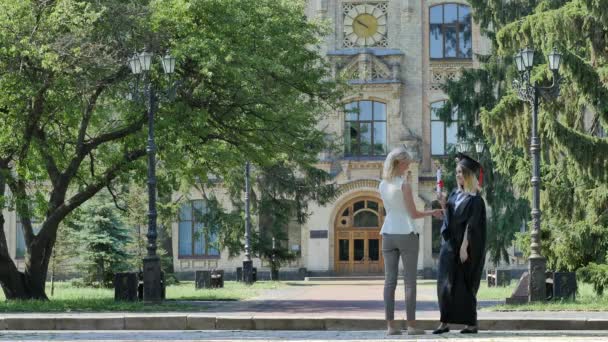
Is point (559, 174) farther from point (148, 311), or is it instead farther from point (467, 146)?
point (467, 146)

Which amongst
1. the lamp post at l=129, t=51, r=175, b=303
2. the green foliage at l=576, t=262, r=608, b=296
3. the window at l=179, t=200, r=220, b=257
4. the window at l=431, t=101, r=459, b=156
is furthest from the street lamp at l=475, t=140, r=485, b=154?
the lamp post at l=129, t=51, r=175, b=303

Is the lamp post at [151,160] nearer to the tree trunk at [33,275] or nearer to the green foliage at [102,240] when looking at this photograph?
the tree trunk at [33,275]

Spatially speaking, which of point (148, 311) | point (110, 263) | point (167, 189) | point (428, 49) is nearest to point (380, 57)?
point (428, 49)

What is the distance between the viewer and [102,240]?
4200 cm

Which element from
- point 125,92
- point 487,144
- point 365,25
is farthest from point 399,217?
point 365,25

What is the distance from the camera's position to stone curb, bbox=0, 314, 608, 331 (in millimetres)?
16344

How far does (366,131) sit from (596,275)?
29753mm

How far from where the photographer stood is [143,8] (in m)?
25.6

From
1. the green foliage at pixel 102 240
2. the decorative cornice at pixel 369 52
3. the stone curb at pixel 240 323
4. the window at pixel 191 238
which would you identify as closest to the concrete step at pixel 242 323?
the stone curb at pixel 240 323

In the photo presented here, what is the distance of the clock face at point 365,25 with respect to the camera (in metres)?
54.1

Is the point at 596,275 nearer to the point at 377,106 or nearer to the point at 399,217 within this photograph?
the point at 399,217

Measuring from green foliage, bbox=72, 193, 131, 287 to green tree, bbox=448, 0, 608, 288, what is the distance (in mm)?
16918

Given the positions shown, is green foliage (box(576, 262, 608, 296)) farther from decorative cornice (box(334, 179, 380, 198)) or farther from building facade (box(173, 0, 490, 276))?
decorative cornice (box(334, 179, 380, 198))

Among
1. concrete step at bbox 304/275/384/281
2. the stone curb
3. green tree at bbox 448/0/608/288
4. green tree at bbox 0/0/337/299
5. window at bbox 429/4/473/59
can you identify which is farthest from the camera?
window at bbox 429/4/473/59
